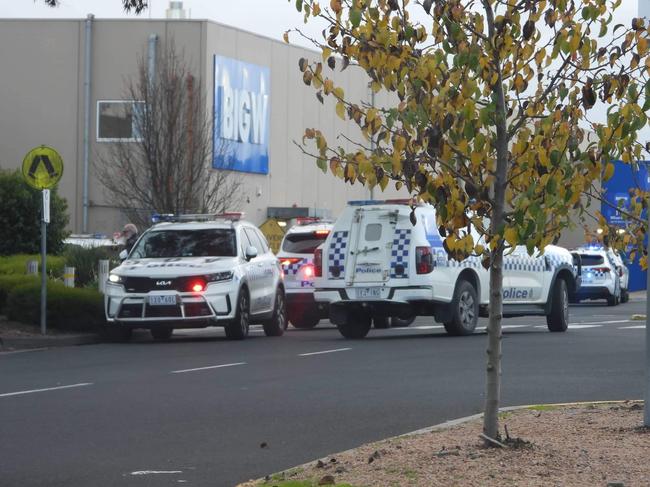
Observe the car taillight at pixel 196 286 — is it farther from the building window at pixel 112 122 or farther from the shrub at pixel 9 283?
the building window at pixel 112 122

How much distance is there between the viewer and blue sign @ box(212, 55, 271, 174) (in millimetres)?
51656

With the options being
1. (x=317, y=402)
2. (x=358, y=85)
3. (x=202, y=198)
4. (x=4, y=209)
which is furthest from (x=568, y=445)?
→ (x=358, y=85)

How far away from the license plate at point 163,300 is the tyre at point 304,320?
5.90m

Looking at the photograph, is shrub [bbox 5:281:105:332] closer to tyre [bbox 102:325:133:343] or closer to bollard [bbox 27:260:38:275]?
tyre [bbox 102:325:133:343]

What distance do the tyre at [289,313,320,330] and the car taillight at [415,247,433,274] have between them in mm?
5682

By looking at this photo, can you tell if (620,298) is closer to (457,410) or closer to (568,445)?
(457,410)

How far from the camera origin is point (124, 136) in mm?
52500

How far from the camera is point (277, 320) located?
22906mm

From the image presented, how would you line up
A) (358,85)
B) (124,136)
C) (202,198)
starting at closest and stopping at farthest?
(202,198)
(124,136)
(358,85)

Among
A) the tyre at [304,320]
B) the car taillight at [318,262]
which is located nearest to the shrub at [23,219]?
the tyre at [304,320]

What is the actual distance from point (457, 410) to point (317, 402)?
1.34 m

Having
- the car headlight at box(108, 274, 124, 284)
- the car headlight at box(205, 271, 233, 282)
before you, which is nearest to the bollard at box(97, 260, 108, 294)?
the car headlight at box(108, 274, 124, 284)

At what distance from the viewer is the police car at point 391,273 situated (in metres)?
21.0

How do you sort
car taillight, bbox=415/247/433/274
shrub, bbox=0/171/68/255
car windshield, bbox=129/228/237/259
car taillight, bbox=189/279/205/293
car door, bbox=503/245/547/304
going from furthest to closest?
shrub, bbox=0/171/68/255, car door, bbox=503/245/547/304, car windshield, bbox=129/228/237/259, car taillight, bbox=415/247/433/274, car taillight, bbox=189/279/205/293
